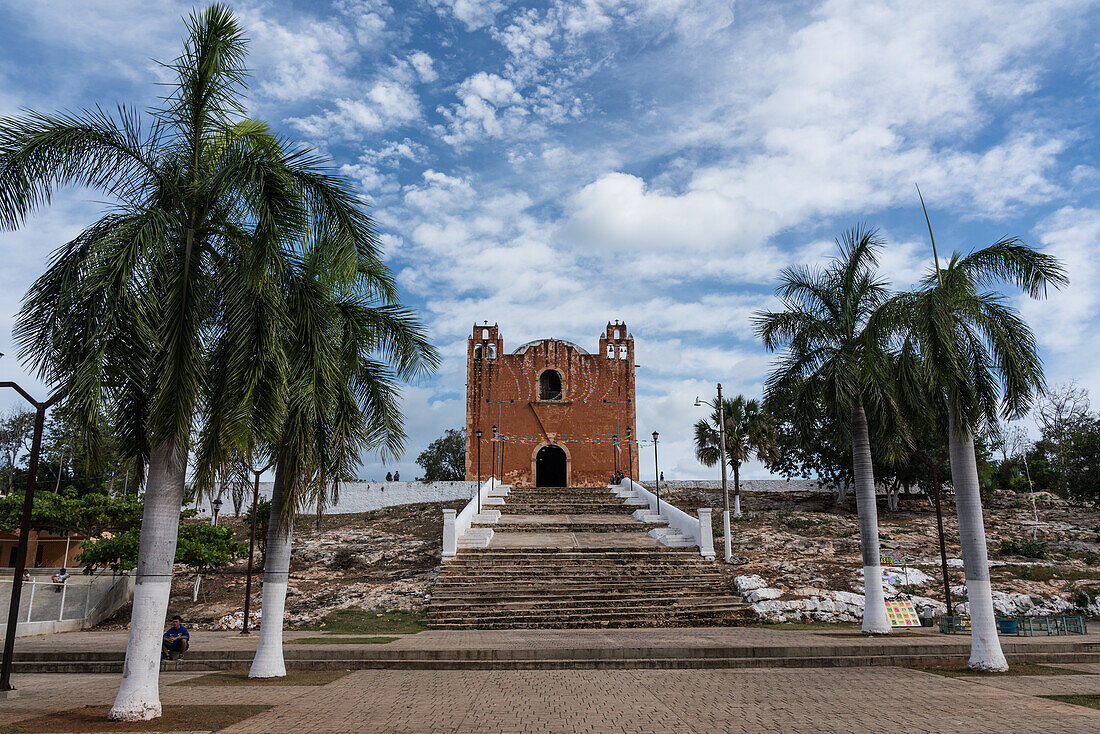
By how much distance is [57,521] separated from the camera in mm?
16234

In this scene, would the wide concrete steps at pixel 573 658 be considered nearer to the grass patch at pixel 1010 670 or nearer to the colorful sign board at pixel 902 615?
the grass patch at pixel 1010 670

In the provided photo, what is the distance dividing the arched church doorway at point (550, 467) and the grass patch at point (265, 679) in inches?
805

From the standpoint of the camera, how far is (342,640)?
37.6ft

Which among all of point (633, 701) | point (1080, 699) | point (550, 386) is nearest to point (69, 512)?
point (633, 701)

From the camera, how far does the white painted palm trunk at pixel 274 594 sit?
8.04 m

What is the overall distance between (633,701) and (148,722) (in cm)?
432

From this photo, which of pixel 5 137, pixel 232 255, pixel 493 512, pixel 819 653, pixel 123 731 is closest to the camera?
pixel 123 731

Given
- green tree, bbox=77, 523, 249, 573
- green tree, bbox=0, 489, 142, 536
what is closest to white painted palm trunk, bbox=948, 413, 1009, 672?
green tree, bbox=77, 523, 249, 573

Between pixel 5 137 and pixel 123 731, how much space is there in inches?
190

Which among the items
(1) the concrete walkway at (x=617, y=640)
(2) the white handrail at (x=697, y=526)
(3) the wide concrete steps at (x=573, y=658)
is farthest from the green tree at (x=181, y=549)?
(2) the white handrail at (x=697, y=526)

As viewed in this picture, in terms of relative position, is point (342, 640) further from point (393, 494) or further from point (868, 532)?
point (393, 494)

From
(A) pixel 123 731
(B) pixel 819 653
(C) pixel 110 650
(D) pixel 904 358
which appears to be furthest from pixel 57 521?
(D) pixel 904 358

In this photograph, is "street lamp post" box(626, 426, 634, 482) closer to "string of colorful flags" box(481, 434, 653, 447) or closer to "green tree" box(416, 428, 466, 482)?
"string of colorful flags" box(481, 434, 653, 447)

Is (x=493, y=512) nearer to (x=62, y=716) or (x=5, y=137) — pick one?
(x=62, y=716)
